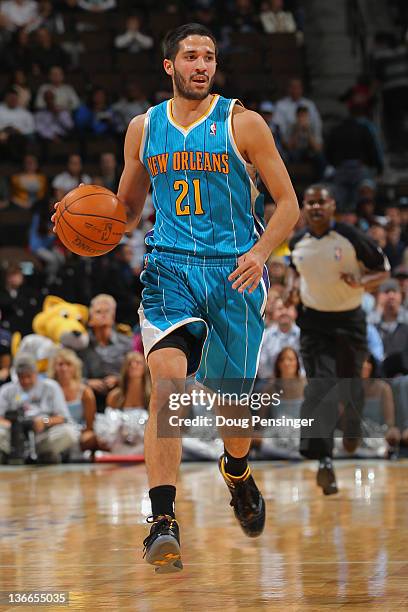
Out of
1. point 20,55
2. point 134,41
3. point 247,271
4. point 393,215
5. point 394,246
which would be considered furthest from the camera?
point 134,41

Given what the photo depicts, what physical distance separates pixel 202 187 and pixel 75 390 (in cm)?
600

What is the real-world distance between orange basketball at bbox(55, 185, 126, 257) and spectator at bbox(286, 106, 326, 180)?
9.89m

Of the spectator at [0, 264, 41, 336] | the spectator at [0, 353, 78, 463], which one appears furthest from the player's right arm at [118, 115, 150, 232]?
the spectator at [0, 264, 41, 336]

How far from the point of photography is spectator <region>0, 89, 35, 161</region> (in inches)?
587

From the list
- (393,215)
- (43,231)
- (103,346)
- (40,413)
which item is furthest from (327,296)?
(43,231)

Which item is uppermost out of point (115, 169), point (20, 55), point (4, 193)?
point (20, 55)

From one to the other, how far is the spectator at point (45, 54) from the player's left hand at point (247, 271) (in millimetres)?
11788

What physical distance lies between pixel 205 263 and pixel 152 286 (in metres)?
0.23

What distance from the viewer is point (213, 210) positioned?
4.87 m

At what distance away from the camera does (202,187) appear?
4852 mm

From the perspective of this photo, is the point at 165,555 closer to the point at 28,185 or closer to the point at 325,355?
the point at 325,355

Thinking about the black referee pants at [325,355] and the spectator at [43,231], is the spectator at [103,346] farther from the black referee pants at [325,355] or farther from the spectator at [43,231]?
the black referee pants at [325,355]

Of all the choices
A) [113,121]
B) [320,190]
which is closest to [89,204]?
[320,190]

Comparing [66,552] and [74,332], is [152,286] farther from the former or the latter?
[74,332]
